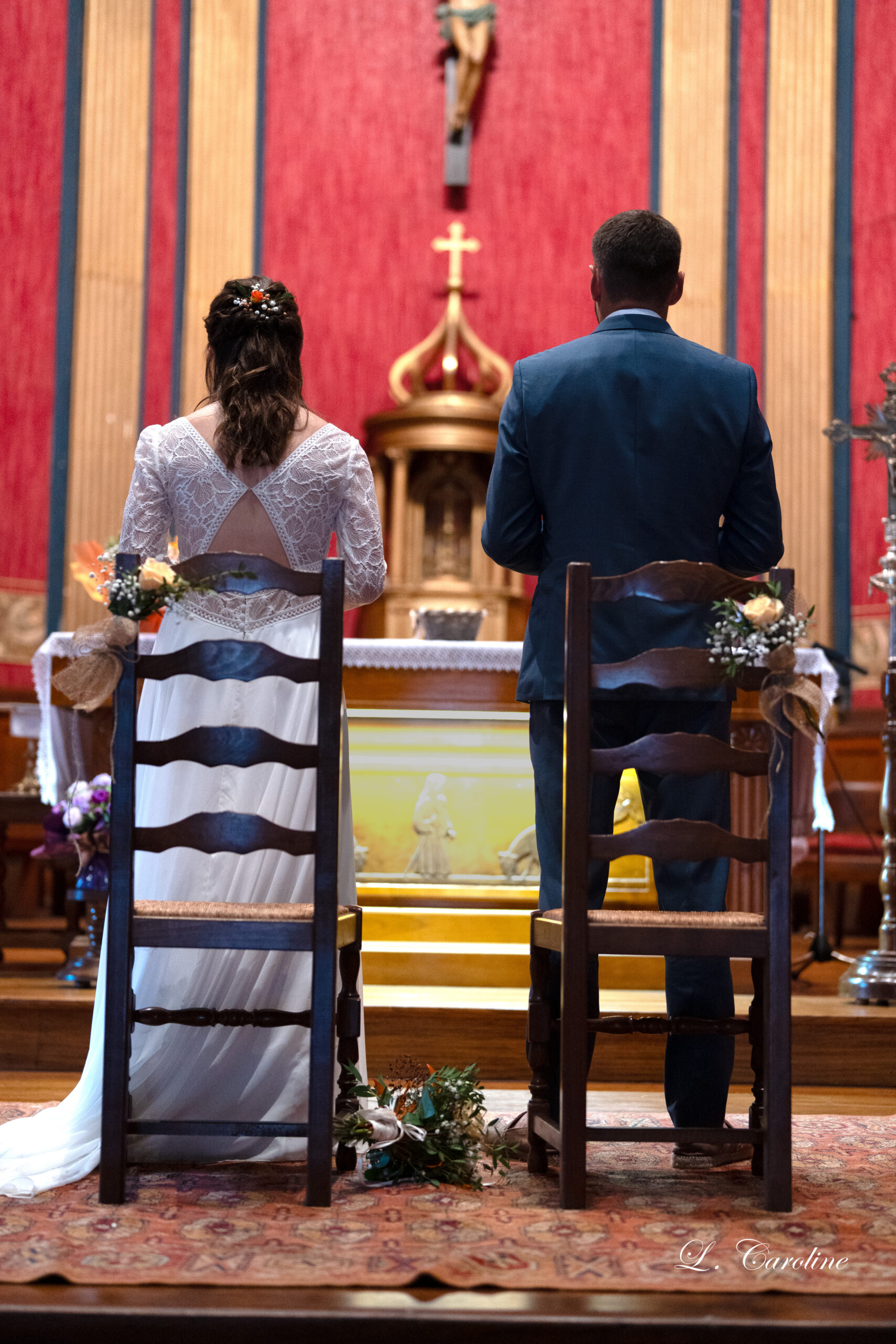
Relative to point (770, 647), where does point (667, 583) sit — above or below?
above

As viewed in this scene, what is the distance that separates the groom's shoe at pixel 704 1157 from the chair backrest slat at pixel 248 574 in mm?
1292

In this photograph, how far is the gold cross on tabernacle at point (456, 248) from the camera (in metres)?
7.61

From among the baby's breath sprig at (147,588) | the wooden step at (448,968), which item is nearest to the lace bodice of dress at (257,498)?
the baby's breath sprig at (147,588)

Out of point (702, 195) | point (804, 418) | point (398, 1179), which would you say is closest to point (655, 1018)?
point (398, 1179)

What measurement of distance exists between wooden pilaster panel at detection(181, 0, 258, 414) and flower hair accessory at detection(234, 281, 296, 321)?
499 centimetres

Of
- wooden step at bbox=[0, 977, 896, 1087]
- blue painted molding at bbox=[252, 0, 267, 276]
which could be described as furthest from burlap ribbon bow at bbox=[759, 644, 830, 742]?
blue painted molding at bbox=[252, 0, 267, 276]

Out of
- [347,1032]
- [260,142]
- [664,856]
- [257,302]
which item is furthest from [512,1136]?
[260,142]

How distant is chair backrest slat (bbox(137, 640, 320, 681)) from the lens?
2.43 metres

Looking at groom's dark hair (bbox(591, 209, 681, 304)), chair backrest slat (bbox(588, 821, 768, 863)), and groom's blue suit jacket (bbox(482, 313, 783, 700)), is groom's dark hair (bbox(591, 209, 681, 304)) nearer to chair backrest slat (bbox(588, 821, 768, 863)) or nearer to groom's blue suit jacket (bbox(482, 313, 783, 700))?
groom's blue suit jacket (bbox(482, 313, 783, 700))

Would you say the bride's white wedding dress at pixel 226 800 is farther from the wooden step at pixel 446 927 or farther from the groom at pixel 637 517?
the wooden step at pixel 446 927

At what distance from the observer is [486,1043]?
3.84 metres

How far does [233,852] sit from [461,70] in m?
6.47

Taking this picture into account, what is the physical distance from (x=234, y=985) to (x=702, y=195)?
6215 mm

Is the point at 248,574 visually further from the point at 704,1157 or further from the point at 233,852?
the point at 704,1157
